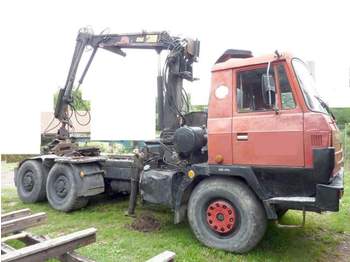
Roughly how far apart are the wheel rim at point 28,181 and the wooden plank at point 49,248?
4.03 meters

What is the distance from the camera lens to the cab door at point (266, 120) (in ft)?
13.7

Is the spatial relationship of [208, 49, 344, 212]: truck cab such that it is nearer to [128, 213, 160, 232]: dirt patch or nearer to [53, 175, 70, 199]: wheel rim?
[128, 213, 160, 232]: dirt patch

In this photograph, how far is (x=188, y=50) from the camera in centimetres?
620

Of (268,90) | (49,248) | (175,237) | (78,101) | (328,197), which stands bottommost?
(175,237)

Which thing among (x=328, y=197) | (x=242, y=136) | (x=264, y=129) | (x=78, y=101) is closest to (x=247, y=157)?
(x=242, y=136)

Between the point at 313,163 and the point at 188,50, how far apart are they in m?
3.10

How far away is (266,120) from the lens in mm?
4328

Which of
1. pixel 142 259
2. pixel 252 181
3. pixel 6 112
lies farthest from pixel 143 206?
pixel 6 112

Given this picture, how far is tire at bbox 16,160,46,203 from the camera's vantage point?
718 centimetres

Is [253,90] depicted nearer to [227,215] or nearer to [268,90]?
[268,90]

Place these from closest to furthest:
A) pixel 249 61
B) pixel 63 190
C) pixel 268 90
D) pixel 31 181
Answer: pixel 268 90, pixel 249 61, pixel 63 190, pixel 31 181

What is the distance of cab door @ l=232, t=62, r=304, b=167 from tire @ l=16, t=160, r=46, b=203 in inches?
173

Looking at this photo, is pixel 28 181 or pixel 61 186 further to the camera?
pixel 28 181

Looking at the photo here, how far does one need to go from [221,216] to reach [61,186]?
134 inches
